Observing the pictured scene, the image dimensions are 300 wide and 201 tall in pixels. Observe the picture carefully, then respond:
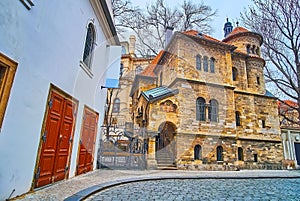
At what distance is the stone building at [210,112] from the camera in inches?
450

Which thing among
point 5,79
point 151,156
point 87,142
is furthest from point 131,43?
point 5,79

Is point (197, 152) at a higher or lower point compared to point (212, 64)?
lower

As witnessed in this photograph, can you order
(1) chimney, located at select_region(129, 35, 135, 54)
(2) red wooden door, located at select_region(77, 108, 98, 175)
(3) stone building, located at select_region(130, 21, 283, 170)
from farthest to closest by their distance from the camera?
(1) chimney, located at select_region(129, 35, 135, 54), (3) stone building, located at select_region(130, 21, 283, 170), (2) red wooden door, located at select_region(77, 108, 98, 175)

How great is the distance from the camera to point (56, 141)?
4.61 meters

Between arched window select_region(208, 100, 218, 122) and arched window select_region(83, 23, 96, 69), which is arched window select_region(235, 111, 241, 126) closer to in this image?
arched window select_region(208, 100, 218, 122)

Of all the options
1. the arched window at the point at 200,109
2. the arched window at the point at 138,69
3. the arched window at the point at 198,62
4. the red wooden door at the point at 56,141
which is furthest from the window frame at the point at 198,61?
the arched window at the point at 138,69

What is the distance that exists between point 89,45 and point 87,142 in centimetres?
360

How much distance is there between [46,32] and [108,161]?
6.98m

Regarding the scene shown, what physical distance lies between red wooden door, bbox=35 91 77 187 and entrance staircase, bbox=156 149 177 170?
6.30 meters

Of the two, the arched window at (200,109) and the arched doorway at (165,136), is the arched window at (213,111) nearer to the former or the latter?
the arched window at (200,109)

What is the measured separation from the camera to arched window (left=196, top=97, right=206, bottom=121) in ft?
40.6

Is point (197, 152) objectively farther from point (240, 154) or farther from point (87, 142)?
point (87, 142)

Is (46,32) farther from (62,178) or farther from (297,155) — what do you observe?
(297,155)

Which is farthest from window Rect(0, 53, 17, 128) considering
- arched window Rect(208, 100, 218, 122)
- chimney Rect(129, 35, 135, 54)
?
chimney Rect(129, 35, 135, 54)
